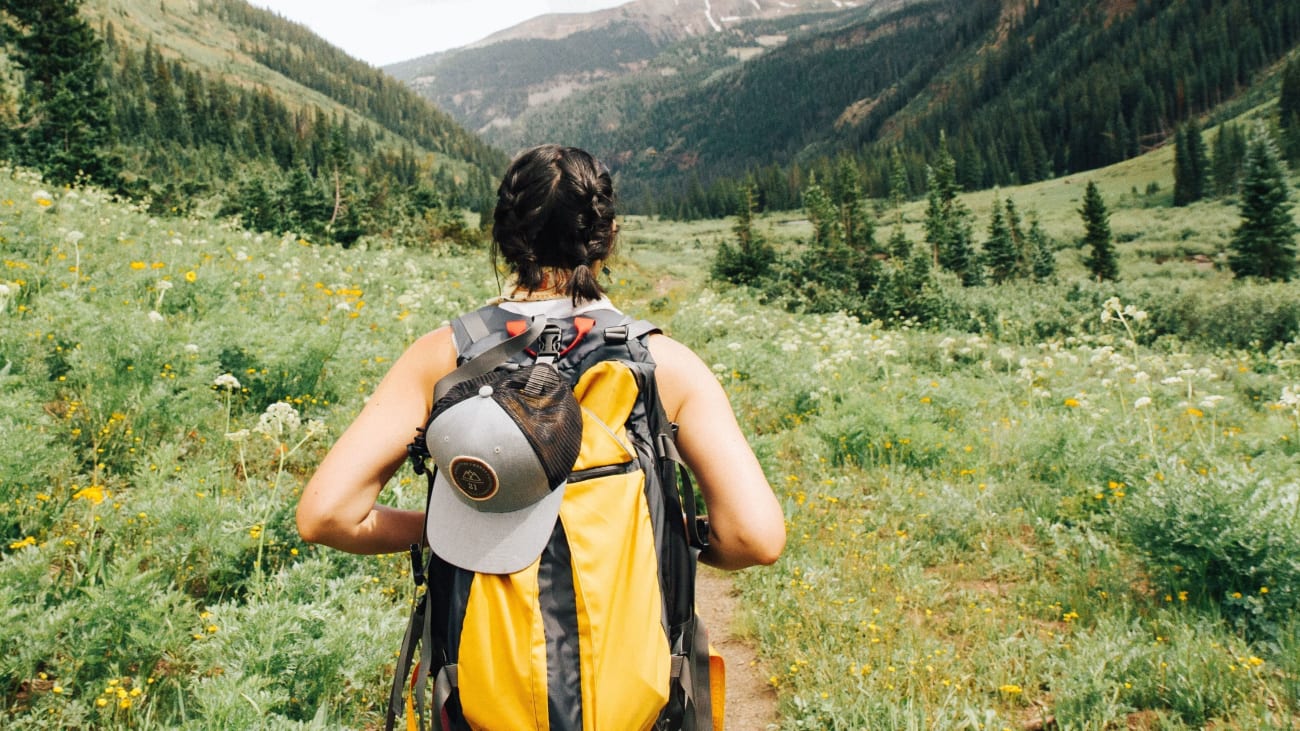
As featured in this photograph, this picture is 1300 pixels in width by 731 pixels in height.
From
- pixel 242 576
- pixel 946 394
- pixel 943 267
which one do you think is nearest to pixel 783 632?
pixel 242 576

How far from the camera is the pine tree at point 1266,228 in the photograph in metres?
39.4

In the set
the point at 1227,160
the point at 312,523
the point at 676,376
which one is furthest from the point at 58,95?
the point at 1227,160

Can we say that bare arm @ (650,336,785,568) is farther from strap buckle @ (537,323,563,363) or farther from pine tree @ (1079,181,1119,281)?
pine tree @ (1079,181,1119,281)

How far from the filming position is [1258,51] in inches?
4414

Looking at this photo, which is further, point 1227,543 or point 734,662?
point 734,662

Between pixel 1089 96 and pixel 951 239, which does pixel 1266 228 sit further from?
pixel 1089 96

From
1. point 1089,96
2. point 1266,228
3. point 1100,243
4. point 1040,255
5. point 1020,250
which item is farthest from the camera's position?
point 1089,96

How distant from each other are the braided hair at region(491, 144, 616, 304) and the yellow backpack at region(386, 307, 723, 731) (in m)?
0.14

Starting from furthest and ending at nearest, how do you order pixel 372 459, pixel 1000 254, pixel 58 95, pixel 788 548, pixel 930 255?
pixel 1000 254
pixel 930 255
pixel 58 95
pixel 788 548
pixel 372 459

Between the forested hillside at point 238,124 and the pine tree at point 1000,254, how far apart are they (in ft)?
117

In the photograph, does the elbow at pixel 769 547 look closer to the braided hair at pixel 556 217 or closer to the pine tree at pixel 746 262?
the braided hair at pixel 556 217

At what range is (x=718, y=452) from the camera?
1.68 metres

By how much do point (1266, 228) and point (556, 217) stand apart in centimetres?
5276

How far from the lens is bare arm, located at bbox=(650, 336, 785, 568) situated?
1.67 meters
